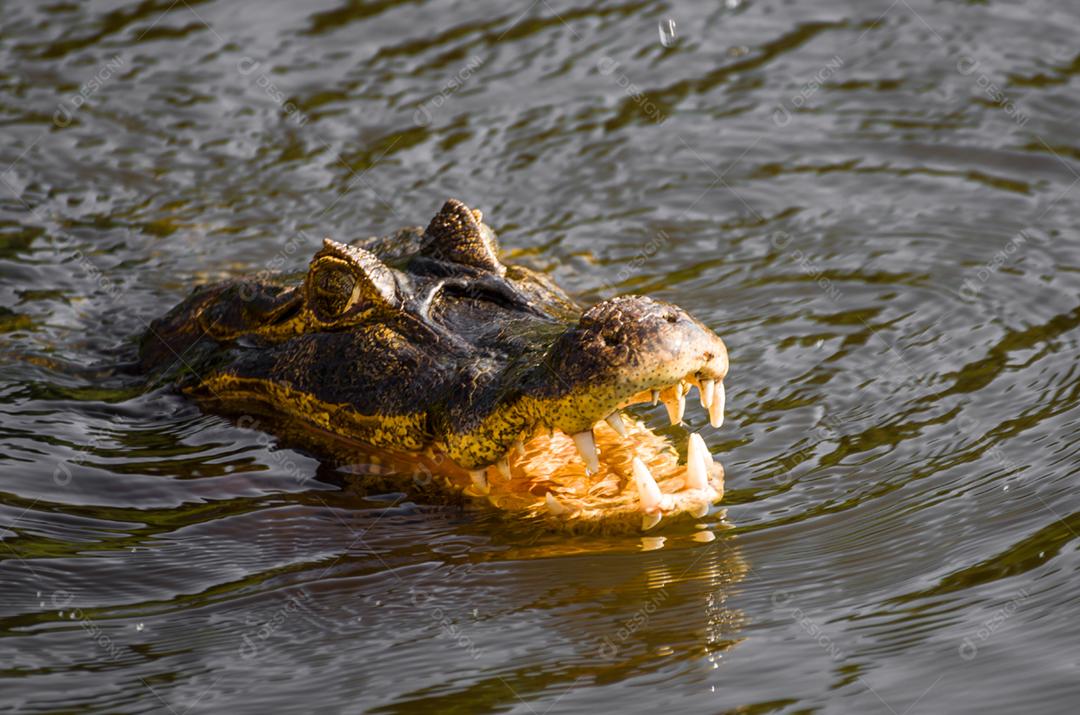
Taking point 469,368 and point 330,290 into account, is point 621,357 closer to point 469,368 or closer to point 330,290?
point 469,368

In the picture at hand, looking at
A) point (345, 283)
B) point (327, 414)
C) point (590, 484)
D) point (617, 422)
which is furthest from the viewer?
point (327, 414)

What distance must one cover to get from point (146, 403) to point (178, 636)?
7.22 feet

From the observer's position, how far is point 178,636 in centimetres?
482

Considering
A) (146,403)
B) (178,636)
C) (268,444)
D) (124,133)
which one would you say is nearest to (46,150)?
(124,133)

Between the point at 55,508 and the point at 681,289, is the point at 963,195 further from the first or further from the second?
the point at 55,508

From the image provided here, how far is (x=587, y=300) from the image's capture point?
746 centimetres

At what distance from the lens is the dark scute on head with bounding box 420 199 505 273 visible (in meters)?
6.05

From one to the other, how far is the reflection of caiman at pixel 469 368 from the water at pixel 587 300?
21cm

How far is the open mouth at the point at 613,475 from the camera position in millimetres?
4863

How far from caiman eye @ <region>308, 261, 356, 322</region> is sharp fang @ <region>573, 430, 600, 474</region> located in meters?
1.58

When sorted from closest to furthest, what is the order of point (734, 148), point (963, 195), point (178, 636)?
point (178, 636) → point (963, 195) → point (734, 148)

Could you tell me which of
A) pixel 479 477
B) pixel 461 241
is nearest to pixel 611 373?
pixel 479 477

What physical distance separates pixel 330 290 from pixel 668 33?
17.9 ft

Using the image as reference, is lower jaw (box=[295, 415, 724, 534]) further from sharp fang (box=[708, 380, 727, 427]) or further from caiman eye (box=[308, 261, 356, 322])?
caiman eye (box=[308, 261, 356, 322])
